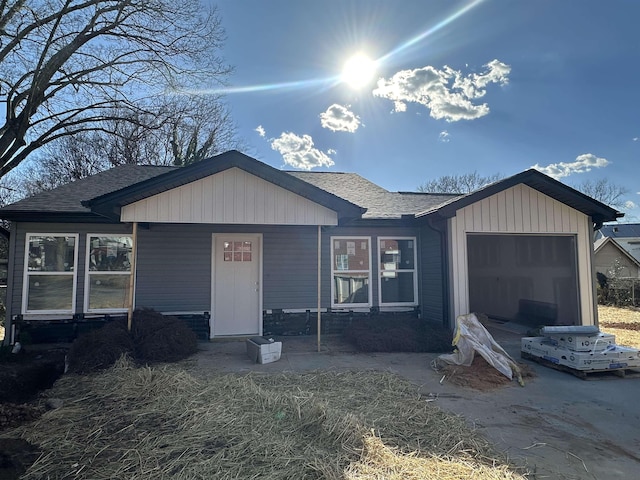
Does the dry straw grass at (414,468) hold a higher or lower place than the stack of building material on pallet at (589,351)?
lower

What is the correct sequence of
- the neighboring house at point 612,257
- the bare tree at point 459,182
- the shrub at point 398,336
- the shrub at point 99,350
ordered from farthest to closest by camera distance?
the bare tree at point 459,182, the neighboring house at point 612,257, the shrub at point 398,336, the shrub at point 99,350

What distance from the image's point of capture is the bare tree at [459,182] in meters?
31.2

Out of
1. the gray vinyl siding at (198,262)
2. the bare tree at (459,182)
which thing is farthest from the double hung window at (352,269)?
the bare tree at (459,182)

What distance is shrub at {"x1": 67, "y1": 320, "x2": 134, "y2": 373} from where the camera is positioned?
5.20 meters

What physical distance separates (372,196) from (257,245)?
3.44 metres

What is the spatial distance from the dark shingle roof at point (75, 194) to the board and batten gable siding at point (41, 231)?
1.26 feet

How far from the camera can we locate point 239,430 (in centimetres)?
323

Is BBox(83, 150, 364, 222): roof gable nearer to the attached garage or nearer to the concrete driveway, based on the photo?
the attached garage

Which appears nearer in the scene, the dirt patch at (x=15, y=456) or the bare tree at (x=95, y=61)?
the dirt patch at (x=15, y=456)

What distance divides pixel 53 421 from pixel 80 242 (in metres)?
4.69

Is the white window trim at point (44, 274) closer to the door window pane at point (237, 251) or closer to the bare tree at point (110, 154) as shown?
the door window pane at point (237, 251)

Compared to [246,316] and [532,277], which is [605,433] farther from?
[532,277]

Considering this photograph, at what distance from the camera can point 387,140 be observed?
43.6 ft

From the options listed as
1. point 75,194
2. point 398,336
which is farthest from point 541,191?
point 75,194
